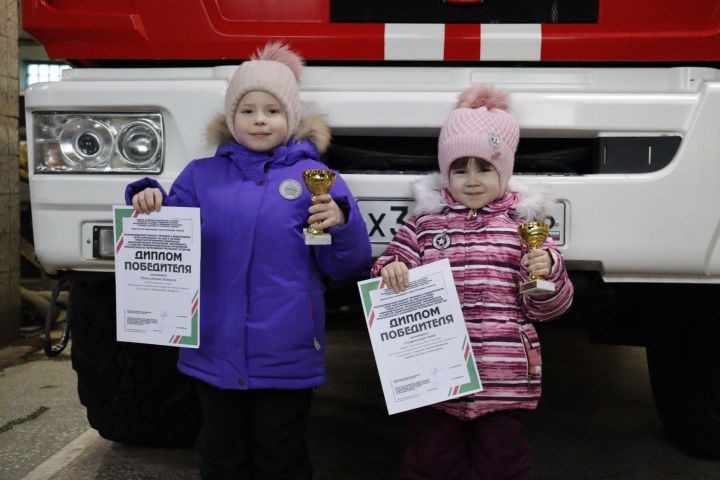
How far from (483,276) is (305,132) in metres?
0.56

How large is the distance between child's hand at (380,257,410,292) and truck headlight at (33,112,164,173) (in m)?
0.66

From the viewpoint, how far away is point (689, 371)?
7.95 feet

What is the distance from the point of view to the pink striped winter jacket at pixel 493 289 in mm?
1776

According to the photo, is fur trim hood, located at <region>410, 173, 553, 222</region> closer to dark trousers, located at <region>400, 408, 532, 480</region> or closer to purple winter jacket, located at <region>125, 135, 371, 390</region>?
purple winter jacket, located at <region>125, 135, 371, 390</region>

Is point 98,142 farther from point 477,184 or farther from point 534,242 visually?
point 534,242

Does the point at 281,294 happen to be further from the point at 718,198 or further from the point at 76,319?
the point at 718,198

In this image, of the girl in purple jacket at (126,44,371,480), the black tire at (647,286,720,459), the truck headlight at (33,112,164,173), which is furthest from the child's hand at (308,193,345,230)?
the black tire at (647,286,720,459)

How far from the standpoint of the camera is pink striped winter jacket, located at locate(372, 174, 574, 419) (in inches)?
69.9

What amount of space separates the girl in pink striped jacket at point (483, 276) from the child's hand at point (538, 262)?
44mm

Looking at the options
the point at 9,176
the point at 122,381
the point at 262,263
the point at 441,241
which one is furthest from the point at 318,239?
the point at 9,176

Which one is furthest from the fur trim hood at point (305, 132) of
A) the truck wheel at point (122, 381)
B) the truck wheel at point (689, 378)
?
the truck wheel at point (689, 378)

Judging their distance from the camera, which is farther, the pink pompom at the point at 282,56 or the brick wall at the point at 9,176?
the brick wall at the point at 9,176

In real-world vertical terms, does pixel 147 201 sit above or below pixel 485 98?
below

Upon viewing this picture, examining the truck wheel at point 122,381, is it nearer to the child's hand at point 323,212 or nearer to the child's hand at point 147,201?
the child's hand at point 147,201
